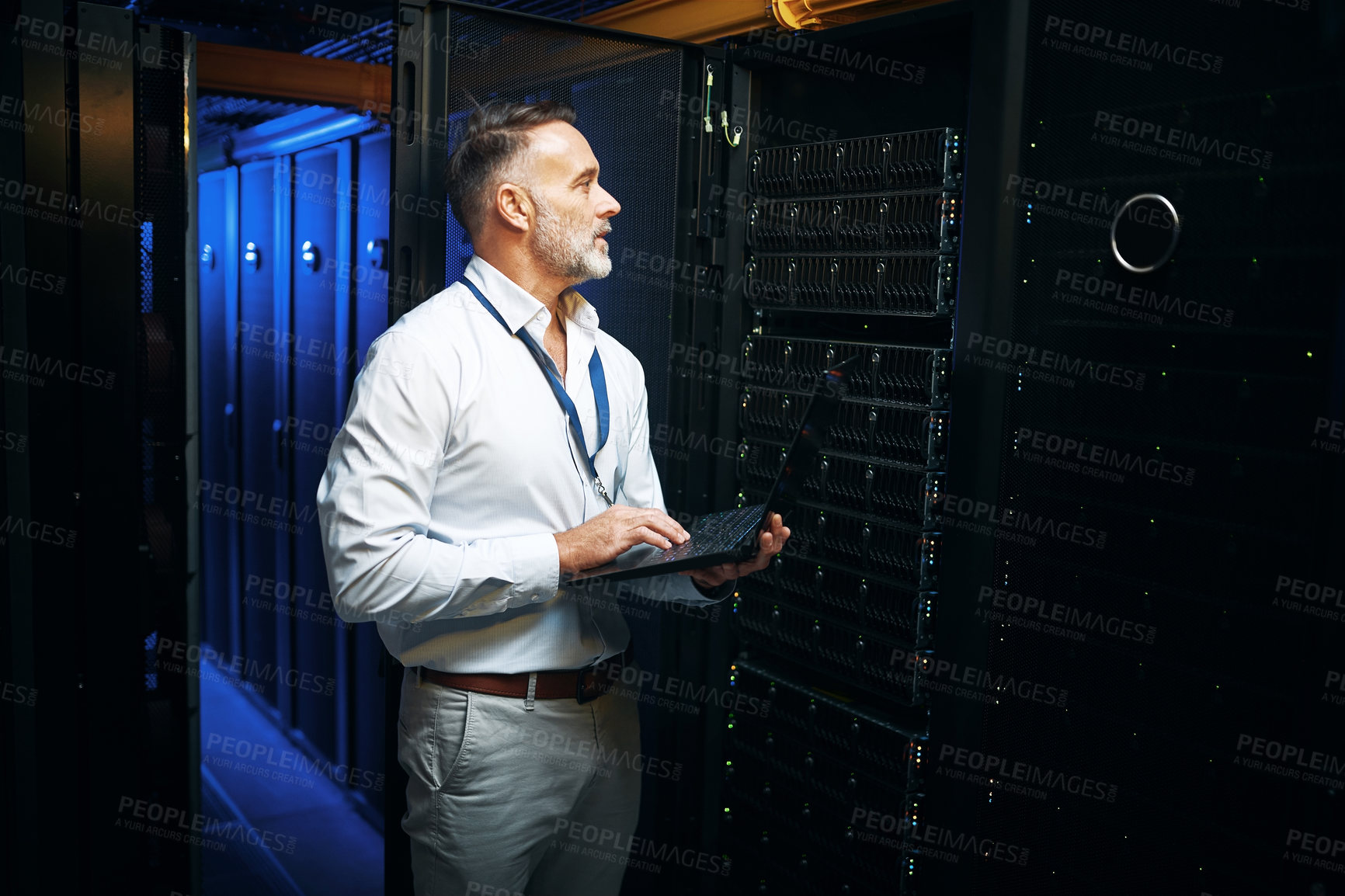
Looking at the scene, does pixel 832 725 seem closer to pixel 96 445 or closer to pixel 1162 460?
pixel 1162 460

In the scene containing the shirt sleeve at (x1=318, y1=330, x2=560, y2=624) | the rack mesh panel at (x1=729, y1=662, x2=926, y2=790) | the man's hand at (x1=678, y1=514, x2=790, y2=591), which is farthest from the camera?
the rack mesh panel at (x1=729, y1=662, x2=926, y2=790)

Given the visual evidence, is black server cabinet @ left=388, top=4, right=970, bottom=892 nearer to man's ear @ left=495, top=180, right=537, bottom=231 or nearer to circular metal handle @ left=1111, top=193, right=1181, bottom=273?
man's ear @ left=495, top=180, right=537, bottom=231

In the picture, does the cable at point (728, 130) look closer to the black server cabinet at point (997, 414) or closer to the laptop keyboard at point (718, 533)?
the black server cabinet at point (997, 414)

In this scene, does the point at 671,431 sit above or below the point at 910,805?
above

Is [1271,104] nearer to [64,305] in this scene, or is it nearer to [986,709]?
[986,709]

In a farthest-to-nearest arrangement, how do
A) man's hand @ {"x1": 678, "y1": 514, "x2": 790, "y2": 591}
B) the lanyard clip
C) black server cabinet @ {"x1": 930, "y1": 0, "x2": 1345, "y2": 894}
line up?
the lanyard clip, man's hand @ {"x1": 678, "y1": 514, "x2": 790, "y2": 591}, black server cabinet @ {"x1": 930, "y1": 0, "x2": 1345, "y2": 894}

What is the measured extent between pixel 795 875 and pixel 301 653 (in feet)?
8.88

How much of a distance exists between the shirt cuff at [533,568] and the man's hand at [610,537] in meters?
0.02

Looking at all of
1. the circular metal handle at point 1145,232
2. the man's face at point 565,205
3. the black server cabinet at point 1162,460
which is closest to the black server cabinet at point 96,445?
the man's face at point 565,205

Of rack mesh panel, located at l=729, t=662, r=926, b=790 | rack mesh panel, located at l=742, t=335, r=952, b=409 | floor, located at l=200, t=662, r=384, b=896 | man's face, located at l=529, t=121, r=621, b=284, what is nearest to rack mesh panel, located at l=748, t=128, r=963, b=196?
rack mesh panel, located at l=742, t=335, r=952, b=409

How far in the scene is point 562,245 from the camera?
1948 mm

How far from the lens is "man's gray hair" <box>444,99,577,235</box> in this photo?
1.95 metres

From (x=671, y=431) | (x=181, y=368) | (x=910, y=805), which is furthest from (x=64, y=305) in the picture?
(x=910, y=805)

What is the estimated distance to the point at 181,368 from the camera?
2254mm
